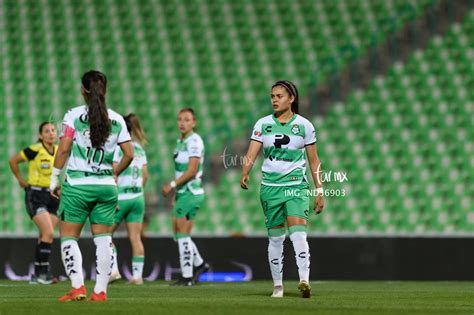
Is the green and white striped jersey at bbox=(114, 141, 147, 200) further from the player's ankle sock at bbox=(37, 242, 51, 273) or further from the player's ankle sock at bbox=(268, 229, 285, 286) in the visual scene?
the player's ankle sock at bbox=(268, 229, 285, 286)

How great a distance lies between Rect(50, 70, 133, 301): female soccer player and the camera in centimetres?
844

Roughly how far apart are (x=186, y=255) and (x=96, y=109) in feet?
13.7

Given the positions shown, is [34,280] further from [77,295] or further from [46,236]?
[77,295]

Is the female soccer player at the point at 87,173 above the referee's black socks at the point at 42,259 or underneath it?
above

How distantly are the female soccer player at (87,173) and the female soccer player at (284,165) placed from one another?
1.49 meters

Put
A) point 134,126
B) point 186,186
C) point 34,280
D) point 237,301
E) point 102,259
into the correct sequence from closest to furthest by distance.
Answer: point 102,259
point 237,301
point 186,186
point 134,126
point 34,280

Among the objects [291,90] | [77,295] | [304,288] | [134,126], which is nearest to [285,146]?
[291,90]

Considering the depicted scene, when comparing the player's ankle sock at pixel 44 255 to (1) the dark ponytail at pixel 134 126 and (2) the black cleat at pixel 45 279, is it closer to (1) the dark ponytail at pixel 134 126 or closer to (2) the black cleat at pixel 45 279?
(2) the black cleat at pixel 45 279

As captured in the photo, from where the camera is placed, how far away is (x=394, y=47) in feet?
66.4

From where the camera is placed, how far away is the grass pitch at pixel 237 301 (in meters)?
7.75

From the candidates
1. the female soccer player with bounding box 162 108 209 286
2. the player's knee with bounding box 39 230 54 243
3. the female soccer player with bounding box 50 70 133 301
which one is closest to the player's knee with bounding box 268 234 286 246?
the female soccer player with bounding box 50 70 133 301

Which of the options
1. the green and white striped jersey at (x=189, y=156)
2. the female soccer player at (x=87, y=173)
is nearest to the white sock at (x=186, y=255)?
the green and white striped jersey at (x=189, y=156)

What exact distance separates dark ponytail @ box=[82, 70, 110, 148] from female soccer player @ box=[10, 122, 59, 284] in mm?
4524

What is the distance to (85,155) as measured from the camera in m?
8.46
